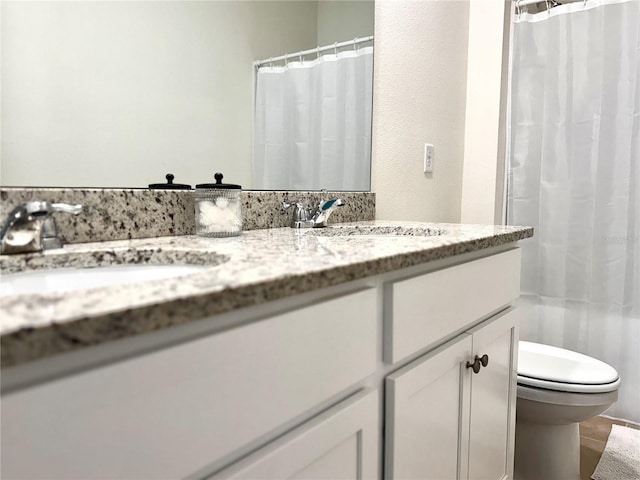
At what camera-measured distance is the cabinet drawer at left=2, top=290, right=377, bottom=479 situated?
0.38m

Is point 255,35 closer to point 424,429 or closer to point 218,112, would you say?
point 218,112

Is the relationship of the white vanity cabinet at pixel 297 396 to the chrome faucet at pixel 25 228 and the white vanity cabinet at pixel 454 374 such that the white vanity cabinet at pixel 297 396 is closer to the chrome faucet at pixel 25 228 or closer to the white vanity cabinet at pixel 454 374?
the white vanity cabinet at pixel 454 374

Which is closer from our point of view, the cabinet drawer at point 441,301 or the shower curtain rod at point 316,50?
the cabinet drawer at point 441,301

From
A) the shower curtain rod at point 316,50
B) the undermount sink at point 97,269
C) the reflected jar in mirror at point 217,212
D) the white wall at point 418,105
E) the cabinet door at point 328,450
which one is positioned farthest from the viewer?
the white wall at point 418,105

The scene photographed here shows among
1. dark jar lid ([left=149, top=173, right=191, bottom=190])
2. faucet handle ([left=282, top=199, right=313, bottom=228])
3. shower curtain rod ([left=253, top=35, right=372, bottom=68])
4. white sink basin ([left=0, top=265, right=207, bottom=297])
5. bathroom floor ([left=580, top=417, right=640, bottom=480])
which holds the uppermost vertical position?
shower curtain rod ([left=253, top=35, right=372, bottom=68])

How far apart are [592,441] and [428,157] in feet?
4.19

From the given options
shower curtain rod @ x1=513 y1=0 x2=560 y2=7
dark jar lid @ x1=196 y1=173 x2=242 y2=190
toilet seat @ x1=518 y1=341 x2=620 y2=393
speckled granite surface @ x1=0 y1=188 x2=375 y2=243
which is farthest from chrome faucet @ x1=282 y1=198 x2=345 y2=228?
shower curtain rod @ x1=513 y1=0 x2=560 y2=7

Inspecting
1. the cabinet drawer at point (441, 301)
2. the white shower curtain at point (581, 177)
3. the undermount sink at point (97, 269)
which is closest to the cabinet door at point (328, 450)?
the cabinet drawer at point (441, 301)

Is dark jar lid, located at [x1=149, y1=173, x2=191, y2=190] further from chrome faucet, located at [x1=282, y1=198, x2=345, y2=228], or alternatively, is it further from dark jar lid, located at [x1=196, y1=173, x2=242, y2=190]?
chrome faucet, located at [x1=282, y1=198, x2=345, y2=228]

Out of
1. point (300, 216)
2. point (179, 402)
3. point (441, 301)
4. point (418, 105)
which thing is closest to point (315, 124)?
point (300, 216)

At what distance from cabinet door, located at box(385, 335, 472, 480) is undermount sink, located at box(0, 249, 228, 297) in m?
0.38

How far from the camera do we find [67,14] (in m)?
0.86

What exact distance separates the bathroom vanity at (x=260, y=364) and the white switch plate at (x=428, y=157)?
30.3 inches

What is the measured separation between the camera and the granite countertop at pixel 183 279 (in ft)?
1.20
